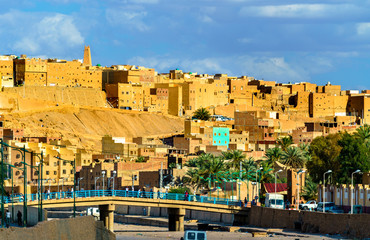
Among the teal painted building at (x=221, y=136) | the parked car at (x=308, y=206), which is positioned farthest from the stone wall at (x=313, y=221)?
the teal painted building at (x=221, y=136)

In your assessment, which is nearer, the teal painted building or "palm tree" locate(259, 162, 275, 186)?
"palm tree" locate(259, 162, 275, 186)

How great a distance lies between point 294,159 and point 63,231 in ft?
185

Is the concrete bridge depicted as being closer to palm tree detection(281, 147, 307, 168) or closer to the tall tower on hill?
palm tree detection(281, 147, 307, 168)

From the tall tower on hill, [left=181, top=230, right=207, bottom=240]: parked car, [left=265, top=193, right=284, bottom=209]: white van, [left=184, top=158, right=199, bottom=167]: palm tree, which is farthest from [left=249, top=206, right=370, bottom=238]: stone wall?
the tall tower on hill

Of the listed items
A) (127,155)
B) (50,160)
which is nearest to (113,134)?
(127,155)

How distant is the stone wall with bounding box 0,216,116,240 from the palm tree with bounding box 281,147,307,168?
53296mm

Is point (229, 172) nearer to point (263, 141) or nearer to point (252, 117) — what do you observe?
point (263, 141)

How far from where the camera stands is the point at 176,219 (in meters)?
65.1

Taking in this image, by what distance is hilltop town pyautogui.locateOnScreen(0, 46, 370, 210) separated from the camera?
338 ft

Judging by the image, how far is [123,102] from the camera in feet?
484

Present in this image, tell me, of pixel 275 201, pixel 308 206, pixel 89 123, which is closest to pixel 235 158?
pixel 275 201

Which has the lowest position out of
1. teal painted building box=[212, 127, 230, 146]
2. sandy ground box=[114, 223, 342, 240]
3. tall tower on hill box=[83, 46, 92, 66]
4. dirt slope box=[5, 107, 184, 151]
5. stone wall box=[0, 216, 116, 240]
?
sandy ground box=[114, 223, 342, 240]

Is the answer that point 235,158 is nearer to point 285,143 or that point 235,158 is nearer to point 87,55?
point 285,143

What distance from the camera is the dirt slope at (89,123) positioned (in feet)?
415
